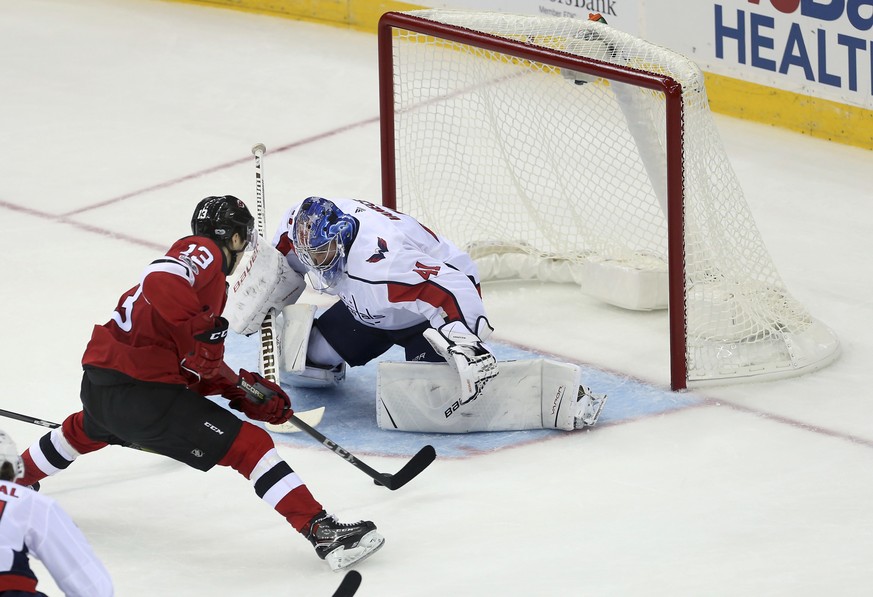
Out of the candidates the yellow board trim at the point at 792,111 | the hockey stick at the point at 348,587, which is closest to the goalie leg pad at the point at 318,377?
the hockey stick at the point at 348,587

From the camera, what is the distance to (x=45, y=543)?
305cm

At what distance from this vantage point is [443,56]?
6.13 m

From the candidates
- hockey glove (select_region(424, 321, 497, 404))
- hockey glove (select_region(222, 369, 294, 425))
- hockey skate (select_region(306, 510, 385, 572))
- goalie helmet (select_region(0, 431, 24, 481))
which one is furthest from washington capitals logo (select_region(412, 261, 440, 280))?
goalie helmet (select_region(0, 431, 24, 481))

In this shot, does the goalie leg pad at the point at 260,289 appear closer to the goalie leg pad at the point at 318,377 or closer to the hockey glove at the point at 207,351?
the goalie leg pad at the point at 318,377

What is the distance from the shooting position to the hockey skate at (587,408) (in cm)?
480

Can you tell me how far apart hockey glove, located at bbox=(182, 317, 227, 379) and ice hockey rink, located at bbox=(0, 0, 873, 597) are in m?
0.45

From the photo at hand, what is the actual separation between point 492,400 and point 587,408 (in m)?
0.27

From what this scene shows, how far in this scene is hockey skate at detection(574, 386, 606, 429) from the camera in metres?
4.80

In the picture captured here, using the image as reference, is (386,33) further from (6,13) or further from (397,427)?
(6,13)

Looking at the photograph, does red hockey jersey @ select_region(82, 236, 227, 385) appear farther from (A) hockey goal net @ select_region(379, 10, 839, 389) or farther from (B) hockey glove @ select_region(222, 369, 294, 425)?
(A) hockey goal net @ select_region(379, 10, 839, 389)

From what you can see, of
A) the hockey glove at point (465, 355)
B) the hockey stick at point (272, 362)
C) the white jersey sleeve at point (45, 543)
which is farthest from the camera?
the hockey stick at point (272, 362)

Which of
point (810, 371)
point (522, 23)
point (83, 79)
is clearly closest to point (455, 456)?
point (810, 371)

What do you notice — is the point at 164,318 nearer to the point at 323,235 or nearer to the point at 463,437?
the point at 323,235

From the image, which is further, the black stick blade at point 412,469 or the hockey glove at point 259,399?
the black stick blade at point 412,469
